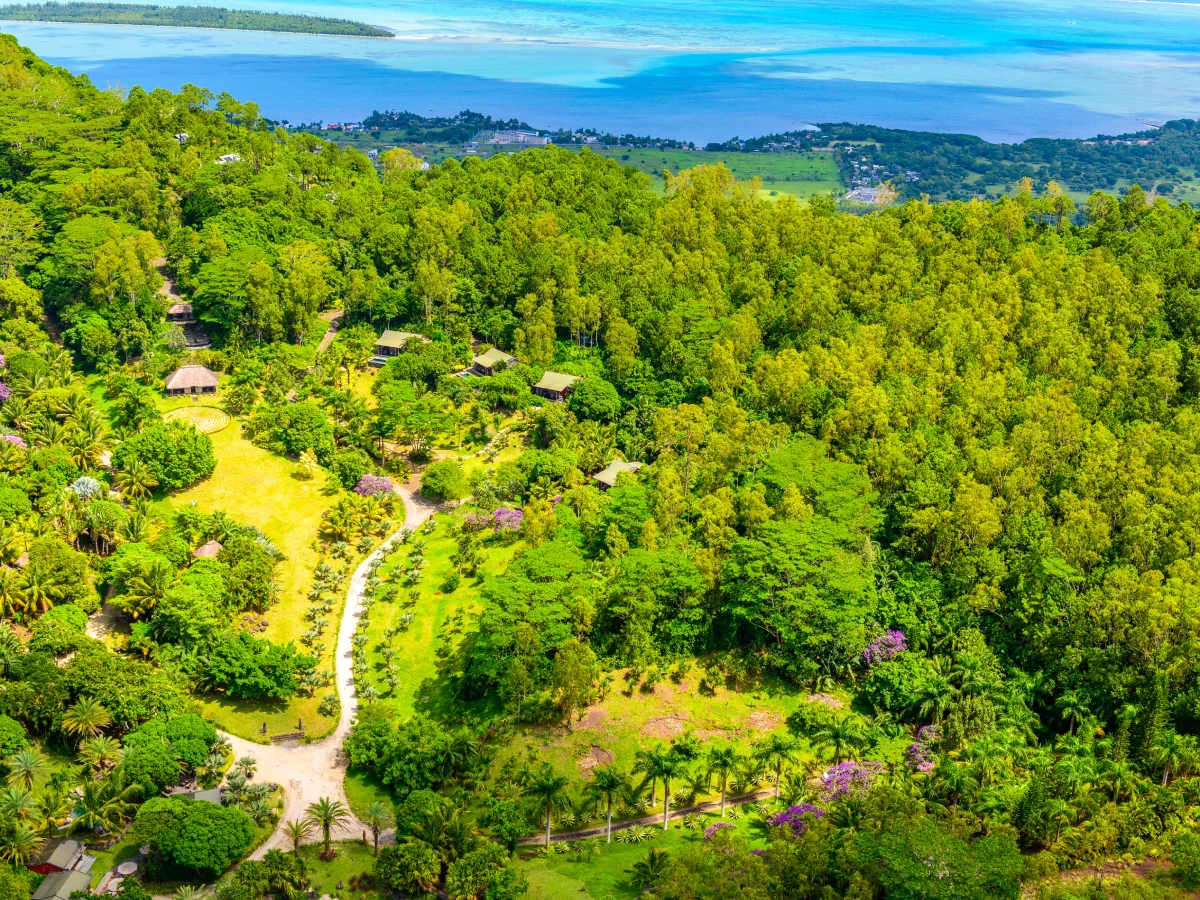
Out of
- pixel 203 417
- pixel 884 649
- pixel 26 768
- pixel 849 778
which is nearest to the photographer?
pixel 26 768

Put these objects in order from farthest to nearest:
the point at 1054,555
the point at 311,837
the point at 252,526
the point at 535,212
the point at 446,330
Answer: the point at 535,212 → the point at 446,330 → the point at 252,526 → the point at 1054,555 → the point at 311,837

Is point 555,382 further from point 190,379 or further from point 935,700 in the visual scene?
point 935,700

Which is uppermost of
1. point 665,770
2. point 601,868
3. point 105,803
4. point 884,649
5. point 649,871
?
point 884,649

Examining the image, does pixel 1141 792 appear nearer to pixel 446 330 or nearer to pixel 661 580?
pixel 661 580

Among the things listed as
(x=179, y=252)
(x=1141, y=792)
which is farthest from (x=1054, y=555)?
(x=179, y=252)

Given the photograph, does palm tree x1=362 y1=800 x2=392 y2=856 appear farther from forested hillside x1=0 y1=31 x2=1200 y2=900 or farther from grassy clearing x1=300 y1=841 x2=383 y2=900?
forested hillside x1=0 y1=31 x2=1200 y2=900

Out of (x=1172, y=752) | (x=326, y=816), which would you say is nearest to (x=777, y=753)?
(x=1172, y=752)

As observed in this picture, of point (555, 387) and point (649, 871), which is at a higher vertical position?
point (555, 387)
